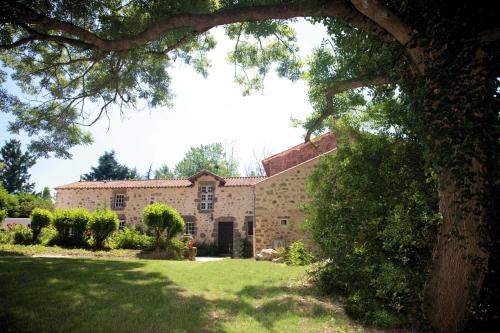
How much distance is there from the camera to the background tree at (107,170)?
1540 inches

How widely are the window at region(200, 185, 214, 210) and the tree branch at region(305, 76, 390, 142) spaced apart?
13051mm

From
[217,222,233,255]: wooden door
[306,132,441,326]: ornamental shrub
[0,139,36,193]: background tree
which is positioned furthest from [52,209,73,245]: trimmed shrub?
[0,139,36,193]: background tree

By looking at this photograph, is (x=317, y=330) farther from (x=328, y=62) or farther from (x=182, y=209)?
(x=182, y=209)

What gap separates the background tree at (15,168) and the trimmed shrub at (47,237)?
30.9 metres

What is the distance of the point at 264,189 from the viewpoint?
1611 centimetres

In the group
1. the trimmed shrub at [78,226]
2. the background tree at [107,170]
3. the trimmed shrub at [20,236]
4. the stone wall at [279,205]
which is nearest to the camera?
the trimmed shrub at [20,236]

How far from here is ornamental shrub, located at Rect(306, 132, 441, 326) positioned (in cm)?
502

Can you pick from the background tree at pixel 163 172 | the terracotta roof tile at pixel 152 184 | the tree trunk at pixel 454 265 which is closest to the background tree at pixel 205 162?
the background tree at pixel 163 172

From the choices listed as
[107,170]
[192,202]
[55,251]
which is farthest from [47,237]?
[107,170]

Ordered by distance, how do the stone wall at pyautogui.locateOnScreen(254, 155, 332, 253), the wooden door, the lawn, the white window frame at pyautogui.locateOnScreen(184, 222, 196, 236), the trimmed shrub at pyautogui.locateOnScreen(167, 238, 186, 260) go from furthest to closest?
the white window frame at pyautogui.locateOnScreen(184, 222, 196, 236), the wooden door, the stone wall at pyautogui.locateOnScreen(254, 155, 332, 253), the trimmed shrub at pyautogui.locateOnScreen(167, 238, 186, 260), the lawn

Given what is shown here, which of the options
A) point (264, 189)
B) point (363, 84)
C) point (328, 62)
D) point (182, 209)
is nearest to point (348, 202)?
point (363, 84)

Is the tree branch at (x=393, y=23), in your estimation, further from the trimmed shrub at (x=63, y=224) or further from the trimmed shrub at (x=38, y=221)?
the trimmed shrub at (x=38, y=221)

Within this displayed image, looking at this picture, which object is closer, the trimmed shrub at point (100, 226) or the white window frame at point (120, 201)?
the trimmed shrub at point (100, 226)

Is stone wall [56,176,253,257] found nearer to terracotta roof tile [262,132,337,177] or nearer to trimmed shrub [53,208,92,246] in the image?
terracotta roof tile [262,132,337,177]
